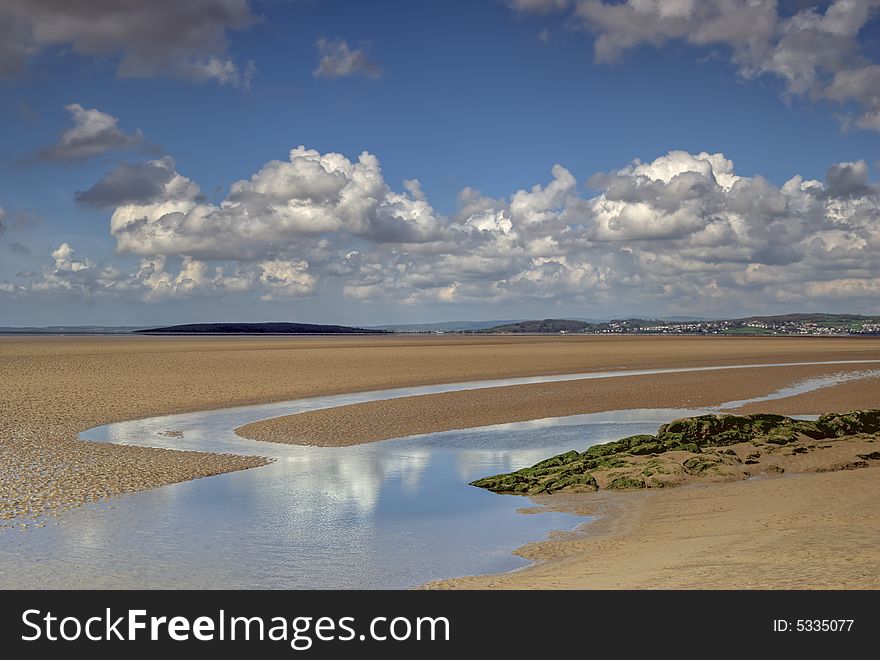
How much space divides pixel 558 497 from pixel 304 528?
601 cm

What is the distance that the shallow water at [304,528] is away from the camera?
1200 cm

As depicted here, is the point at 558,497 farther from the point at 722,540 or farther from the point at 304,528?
the point at 304,528

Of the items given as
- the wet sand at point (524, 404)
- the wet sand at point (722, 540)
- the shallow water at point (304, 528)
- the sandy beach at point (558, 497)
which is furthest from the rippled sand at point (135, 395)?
the wet sand at point (722, 540)

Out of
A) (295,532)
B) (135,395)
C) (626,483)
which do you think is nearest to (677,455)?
(626,483)

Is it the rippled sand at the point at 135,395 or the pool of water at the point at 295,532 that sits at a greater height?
the rippled sand at the point at 135,395

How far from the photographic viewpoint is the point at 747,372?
5541cm

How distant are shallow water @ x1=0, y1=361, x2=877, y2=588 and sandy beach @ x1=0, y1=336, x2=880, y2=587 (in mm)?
1241

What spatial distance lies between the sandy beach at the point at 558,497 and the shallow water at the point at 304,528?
1.24 m

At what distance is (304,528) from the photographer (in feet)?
48.7

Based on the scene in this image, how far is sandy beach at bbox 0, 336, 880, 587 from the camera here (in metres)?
10.9

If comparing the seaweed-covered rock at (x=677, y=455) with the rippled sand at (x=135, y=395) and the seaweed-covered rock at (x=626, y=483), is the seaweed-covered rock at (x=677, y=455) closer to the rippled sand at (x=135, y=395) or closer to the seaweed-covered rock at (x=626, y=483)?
the seaweed-covered rock at (x=626, y=483)
